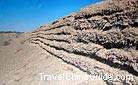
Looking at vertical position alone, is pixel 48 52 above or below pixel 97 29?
below

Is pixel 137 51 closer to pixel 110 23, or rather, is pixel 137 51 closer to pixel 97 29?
pixel 110 23

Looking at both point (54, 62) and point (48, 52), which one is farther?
point (48, 52)

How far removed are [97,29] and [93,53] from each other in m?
0.92

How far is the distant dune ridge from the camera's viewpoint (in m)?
5.58

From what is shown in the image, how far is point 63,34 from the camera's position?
10.6 metres

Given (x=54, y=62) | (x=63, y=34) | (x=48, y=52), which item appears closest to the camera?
(x=54, y=62)

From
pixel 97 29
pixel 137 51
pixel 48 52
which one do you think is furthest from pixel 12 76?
pixel 137 51

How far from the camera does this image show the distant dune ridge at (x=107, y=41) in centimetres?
558

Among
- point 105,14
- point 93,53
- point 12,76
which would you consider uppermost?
point 105,14

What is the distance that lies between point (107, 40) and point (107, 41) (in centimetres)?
3

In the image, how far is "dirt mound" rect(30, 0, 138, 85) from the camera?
5586 millimetres

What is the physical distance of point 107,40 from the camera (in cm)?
648

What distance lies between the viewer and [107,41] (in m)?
6.48

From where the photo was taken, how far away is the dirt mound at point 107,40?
5.59m
